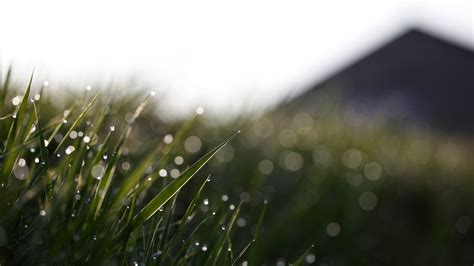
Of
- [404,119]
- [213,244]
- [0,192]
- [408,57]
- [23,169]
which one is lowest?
[213,244]

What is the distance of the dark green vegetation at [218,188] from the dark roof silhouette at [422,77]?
44.0ft

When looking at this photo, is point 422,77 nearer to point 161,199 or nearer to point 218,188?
point 218,188

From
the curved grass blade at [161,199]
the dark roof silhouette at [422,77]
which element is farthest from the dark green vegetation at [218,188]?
the dark roof silhouette at [422,77]

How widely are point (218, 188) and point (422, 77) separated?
1635 centimetres

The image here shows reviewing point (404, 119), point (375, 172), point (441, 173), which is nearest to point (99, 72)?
point (375, 172)

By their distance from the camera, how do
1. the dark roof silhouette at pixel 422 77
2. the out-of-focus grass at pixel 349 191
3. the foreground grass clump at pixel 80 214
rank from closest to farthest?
the foreground grass clump at pixel 80 214 < the out-of-focus grass at pixel 349 191 < the dark roof silhouette at pixel 422 77

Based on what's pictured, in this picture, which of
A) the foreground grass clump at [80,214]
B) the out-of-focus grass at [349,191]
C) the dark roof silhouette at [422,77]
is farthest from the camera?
the dark roof silhouette at [422,77]

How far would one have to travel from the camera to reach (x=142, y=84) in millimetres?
2424

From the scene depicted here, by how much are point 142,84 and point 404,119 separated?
8.01 ft

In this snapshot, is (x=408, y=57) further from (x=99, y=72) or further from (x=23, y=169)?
(x=23, y=169)

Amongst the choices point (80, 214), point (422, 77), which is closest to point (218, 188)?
point (80, 214)

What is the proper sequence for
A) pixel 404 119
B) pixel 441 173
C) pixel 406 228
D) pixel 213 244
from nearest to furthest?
pixel 213 244, pixel 406 228, pixel 441 173, pixel 404 119

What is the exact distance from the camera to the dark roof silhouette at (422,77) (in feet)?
56.0

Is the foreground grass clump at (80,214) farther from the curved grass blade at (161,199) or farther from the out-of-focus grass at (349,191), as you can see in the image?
the out-of-focus grass at (349,191)
